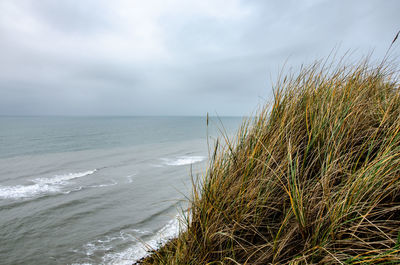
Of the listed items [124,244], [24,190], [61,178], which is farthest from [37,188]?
[124,244]

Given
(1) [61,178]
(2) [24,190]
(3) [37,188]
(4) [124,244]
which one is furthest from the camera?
(1) [61,178]

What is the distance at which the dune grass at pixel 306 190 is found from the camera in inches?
59.1

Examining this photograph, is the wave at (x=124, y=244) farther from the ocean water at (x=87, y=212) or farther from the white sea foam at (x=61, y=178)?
the white sea foam at (x=61, y=178)

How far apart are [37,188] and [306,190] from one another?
14.2m

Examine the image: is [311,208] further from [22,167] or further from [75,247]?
[22,167]

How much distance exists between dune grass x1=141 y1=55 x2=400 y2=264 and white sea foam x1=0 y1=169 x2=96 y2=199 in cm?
1164

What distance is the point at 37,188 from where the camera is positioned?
11.7m

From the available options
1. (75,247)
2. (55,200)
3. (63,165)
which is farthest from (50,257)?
(63,165)

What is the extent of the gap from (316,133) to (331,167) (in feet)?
1.79

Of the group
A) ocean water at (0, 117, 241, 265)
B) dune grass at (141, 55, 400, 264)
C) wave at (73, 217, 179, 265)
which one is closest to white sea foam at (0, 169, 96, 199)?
ocean water at (0, 117, 241, 265)

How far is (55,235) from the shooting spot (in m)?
7.00

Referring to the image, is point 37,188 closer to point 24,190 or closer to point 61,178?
point 24,190

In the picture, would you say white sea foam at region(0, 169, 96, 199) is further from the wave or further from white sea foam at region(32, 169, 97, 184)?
the wave

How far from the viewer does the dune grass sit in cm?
150
